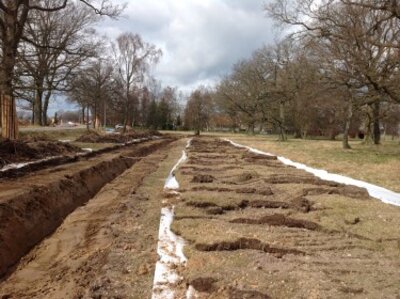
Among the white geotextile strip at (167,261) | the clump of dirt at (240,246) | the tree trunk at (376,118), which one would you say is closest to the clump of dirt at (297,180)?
the white geotextile strip at (167,261)

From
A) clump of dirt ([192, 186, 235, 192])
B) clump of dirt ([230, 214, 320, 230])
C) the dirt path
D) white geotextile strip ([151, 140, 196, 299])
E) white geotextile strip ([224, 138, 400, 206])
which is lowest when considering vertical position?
the dirt path

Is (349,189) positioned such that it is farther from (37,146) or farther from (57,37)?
(57,37)

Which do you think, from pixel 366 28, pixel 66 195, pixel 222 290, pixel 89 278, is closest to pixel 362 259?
pixel 222 290

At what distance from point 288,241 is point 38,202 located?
21.5 ft

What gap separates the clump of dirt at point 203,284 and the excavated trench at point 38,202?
146 inches

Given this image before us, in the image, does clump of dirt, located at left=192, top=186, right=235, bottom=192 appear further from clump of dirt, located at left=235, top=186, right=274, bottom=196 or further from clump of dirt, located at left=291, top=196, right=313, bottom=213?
clump of dirt, located at left=291, top=196, right=313, bottom=213

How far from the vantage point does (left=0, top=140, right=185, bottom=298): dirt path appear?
5.88 m

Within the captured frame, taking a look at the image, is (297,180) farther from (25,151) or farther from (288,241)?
(25,151)

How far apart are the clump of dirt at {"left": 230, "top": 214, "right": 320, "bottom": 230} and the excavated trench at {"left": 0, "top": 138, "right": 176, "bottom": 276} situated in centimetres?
412

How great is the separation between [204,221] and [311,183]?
5.51 meters

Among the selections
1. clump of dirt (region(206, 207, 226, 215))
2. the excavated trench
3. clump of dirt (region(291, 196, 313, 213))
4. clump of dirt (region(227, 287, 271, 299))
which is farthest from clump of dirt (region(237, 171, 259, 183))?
clump of dirt (region(227, 287, 271, 299))

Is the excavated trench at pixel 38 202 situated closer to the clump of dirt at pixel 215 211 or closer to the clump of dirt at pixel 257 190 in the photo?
the clump of dirt at pixel 215 211

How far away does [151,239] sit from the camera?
7.66 metres

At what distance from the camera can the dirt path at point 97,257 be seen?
5.88 metres
